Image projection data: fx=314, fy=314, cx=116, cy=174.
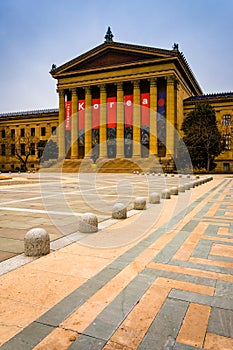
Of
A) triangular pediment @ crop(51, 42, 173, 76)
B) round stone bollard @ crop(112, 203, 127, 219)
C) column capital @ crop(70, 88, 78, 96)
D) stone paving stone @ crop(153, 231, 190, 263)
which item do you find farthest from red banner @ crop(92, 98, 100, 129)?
stone paving stone @ crop(153, 231, 190, 263)

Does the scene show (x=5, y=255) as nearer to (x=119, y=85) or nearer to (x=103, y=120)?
(x=103, y=120)

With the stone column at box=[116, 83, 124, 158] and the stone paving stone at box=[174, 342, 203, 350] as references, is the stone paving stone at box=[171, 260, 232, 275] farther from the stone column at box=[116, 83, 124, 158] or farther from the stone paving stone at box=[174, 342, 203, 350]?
the stone column at box=[116, 83, 124, 158]

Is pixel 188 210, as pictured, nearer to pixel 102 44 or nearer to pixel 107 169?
pixel 107 169

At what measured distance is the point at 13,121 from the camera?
70750 mm

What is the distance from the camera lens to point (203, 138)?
3959 centimetres

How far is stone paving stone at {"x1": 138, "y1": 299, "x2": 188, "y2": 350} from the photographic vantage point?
2479mm

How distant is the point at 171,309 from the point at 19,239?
11.2 ft

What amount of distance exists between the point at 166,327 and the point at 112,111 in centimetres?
5277

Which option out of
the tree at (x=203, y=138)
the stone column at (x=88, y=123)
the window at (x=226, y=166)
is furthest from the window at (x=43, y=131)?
the window at (x=226, y=166)

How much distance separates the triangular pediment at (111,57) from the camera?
50.6 meters

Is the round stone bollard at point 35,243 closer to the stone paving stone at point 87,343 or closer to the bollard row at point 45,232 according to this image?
the bollard row at point 45,232

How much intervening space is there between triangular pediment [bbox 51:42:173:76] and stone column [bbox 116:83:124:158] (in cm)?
456

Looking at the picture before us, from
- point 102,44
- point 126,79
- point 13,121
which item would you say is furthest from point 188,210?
point 13,121

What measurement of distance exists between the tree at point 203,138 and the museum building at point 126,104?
16.8ft
